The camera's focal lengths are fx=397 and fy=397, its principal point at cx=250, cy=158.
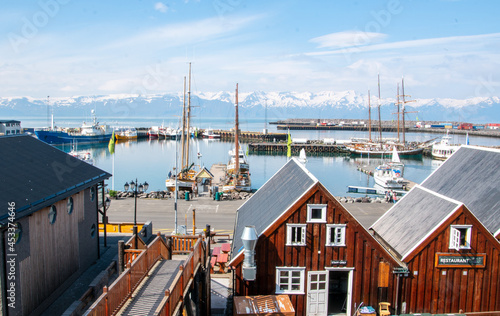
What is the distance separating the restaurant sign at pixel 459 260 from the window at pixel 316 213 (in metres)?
4.58

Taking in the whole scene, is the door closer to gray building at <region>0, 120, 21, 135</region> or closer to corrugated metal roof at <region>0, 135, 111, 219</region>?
corrugated metal roof at <region>0, 135, 111, 219</region>

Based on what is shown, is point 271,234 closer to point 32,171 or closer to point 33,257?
point 33,257

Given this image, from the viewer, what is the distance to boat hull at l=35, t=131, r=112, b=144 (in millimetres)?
118312

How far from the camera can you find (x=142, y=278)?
12242 mm

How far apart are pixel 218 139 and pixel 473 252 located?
154177 mm

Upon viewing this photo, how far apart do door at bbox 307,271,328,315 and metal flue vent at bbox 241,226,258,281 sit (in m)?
2.35

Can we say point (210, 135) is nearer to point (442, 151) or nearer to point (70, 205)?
point (442, 151)

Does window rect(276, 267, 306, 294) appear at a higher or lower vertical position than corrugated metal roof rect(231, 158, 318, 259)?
lower

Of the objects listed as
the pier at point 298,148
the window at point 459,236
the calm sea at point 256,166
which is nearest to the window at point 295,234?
the window at point 459,236

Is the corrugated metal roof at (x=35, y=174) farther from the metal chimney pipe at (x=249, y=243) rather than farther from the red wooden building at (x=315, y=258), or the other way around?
the red wooden building at (x=315, y=258)

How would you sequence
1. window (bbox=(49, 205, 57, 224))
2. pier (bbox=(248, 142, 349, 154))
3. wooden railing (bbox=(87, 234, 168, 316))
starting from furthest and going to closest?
1. pier (bbox=(248, 142, 349, 154))
2. window (bbox=(49, 205, 57, 224))
3. wooden railing (bbox=(87, 234, 168, 316))

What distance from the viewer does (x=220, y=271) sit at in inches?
755

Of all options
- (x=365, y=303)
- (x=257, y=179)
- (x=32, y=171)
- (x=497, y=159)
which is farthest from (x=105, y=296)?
(x=257, y=179)

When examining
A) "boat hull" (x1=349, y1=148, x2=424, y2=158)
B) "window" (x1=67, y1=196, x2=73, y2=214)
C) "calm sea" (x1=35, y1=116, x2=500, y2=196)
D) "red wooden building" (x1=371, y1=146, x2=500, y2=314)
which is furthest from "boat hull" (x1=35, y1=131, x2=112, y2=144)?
"red wooden building" (x1=371, y1=146, x2=500, y2=314)
